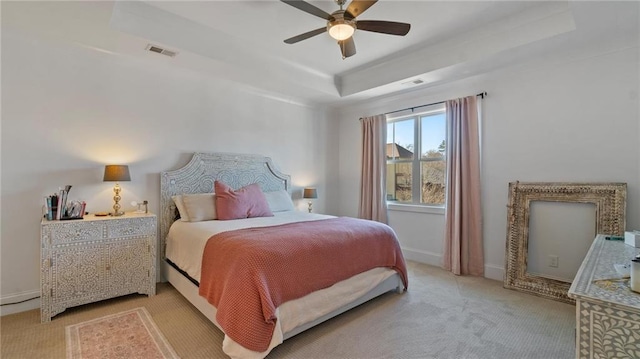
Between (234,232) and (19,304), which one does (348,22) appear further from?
(19,304)

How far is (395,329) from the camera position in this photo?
→ 2223 mm

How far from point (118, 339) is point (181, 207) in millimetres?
1427

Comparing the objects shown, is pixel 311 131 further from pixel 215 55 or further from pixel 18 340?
pixel 18 340

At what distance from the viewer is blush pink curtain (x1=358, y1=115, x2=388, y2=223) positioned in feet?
14.8

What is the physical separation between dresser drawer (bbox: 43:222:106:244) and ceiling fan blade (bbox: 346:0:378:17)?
2813 millimetres

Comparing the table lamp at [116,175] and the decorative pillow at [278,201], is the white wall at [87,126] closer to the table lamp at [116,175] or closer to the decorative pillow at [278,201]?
the table lamp at [116,175]

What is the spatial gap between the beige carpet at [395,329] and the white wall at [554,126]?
975mm

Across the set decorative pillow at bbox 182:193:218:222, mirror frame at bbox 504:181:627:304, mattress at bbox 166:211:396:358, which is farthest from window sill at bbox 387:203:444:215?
decorative pillow at bbox 182:193:218:222

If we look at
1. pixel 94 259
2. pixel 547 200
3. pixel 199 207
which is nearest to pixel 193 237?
pixel 199 207

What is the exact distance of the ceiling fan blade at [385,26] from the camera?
2.25m

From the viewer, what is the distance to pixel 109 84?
298 cm

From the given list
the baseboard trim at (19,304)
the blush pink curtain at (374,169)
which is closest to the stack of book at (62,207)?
Answer: the baseboard trim at (19,304)

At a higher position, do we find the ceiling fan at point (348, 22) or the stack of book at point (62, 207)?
the ceiling fan at point (348, 22)

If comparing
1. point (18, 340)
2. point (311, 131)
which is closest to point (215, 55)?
point (311, 131)
